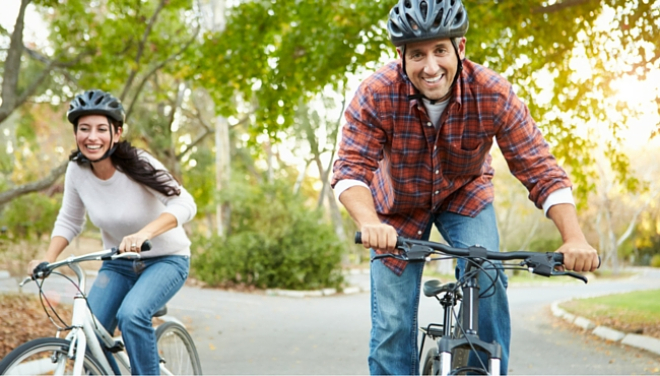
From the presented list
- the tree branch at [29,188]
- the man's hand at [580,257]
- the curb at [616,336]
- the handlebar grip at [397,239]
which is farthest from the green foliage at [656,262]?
the handlebar grip at [397,239]

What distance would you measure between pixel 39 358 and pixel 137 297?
67 centimetres

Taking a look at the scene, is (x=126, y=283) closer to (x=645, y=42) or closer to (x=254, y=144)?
(x=645, y=42)

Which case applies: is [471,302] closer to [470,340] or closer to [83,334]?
[470,340]

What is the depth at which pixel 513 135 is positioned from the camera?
2.90 m

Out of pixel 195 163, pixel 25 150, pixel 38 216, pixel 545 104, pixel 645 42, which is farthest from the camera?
pixel 25 150

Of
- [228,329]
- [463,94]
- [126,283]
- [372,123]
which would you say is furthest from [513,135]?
[228,329]

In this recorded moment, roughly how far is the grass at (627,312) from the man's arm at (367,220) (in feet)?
23.9

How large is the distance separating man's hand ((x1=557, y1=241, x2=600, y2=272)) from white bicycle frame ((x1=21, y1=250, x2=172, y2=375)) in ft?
6.90

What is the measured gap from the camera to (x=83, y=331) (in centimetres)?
365

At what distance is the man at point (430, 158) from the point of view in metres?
2.74

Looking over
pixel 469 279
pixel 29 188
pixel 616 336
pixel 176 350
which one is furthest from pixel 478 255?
pixel 616 336

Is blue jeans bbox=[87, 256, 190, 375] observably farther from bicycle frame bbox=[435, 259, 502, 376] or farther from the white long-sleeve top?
bicycle frame bbox=[435, 259, 502, 376]

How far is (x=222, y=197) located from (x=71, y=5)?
9421mm

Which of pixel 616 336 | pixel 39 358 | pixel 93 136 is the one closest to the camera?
pixel 39 358
